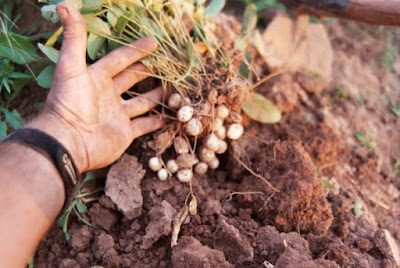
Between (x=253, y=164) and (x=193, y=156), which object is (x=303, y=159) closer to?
(x=253, y=164)

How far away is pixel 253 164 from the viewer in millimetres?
1593

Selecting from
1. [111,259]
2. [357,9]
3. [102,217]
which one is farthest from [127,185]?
[357,9]

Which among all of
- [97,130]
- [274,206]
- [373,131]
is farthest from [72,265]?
[373,131]

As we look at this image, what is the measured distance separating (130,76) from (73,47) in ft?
0.90

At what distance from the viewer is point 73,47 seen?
4.05 ft

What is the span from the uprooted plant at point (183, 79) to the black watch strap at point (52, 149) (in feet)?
1.14

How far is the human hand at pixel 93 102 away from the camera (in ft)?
4.07

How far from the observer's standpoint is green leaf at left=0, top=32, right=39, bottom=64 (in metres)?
1.44

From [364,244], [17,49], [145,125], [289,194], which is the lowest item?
[364,244]

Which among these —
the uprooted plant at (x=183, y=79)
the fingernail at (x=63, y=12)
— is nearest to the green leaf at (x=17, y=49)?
the uprooted plant at (x=183, y=79)

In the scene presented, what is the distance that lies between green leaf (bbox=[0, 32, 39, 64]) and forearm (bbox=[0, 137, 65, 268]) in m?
0.43

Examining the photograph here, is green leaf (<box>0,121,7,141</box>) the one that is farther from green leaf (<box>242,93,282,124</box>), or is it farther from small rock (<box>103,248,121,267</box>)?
green leaf (<box>242,93,282,124</box>)

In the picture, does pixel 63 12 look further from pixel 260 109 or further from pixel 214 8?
pixel 260 109

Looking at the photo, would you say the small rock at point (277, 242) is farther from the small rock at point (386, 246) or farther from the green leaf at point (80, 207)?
the green leaf at point (80, 207)
